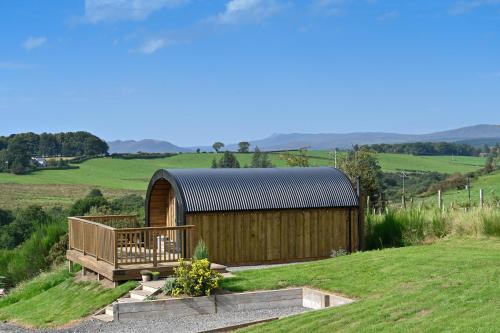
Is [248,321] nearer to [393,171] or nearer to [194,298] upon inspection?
[194,298]

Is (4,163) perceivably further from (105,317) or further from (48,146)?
(105,317)

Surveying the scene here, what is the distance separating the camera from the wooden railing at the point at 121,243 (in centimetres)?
1841

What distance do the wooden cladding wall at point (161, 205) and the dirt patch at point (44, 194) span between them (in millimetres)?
42672

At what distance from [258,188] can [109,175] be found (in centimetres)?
6824

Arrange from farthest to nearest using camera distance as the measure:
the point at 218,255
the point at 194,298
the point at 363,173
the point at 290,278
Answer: the point at 363,173, the point at 218,255, the point at 290,278, the point at 194,298

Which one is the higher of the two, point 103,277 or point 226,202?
point 226,202

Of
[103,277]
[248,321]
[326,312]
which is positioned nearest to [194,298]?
[248,321]

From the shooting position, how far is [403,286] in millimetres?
14391

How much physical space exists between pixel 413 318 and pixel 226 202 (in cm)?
1065

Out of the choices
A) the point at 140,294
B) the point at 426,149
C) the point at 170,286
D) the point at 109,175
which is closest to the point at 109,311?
the point at 140,294

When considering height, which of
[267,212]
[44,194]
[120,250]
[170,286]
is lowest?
[44,194]

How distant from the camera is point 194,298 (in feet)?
50.9

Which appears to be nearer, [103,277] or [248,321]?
[248,321]

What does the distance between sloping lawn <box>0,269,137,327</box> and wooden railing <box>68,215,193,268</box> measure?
85cm
